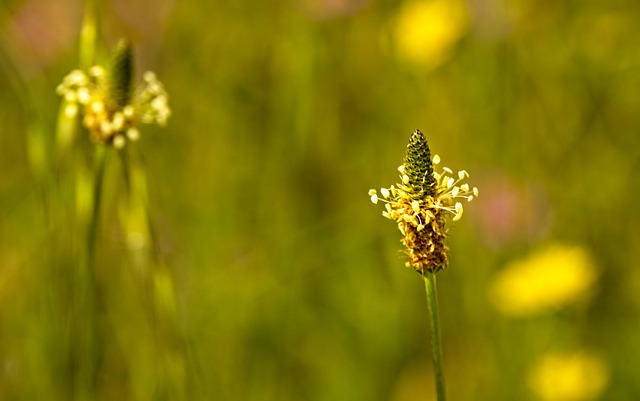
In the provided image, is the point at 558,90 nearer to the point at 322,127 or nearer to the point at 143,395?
the point at 322,127

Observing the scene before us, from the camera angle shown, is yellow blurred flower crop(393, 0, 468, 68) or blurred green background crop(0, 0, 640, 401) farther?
yellow blurred flower crop(393, 0, 468, 68)

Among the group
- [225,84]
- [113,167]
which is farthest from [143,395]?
[225,84]

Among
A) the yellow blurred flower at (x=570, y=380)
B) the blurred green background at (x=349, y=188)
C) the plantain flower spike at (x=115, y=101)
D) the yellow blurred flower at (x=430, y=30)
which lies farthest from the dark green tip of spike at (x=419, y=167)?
the yellow blurred flower at (x=430, y=30)

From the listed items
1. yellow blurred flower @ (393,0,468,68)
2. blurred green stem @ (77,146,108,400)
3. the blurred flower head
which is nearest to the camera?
blurred green stem @ (77,146,108,400)

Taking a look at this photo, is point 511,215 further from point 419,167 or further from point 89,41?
point 419,167

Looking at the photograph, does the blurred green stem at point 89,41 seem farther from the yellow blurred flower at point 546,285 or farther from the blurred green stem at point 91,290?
the yellow blurred flower at point 546,285

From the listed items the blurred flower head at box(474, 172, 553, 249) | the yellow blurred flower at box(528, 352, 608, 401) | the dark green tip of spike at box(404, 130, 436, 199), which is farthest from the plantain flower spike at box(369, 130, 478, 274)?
the blurred flower head at box(474, 172, 553, 249)

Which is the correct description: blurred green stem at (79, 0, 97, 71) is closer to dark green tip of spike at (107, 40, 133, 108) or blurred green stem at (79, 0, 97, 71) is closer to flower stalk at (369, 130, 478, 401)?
dark green tip of spike at (107, 40, 133, 108)

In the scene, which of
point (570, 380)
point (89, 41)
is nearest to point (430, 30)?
point (570, 380)

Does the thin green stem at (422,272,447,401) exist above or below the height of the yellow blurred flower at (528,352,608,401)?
below
